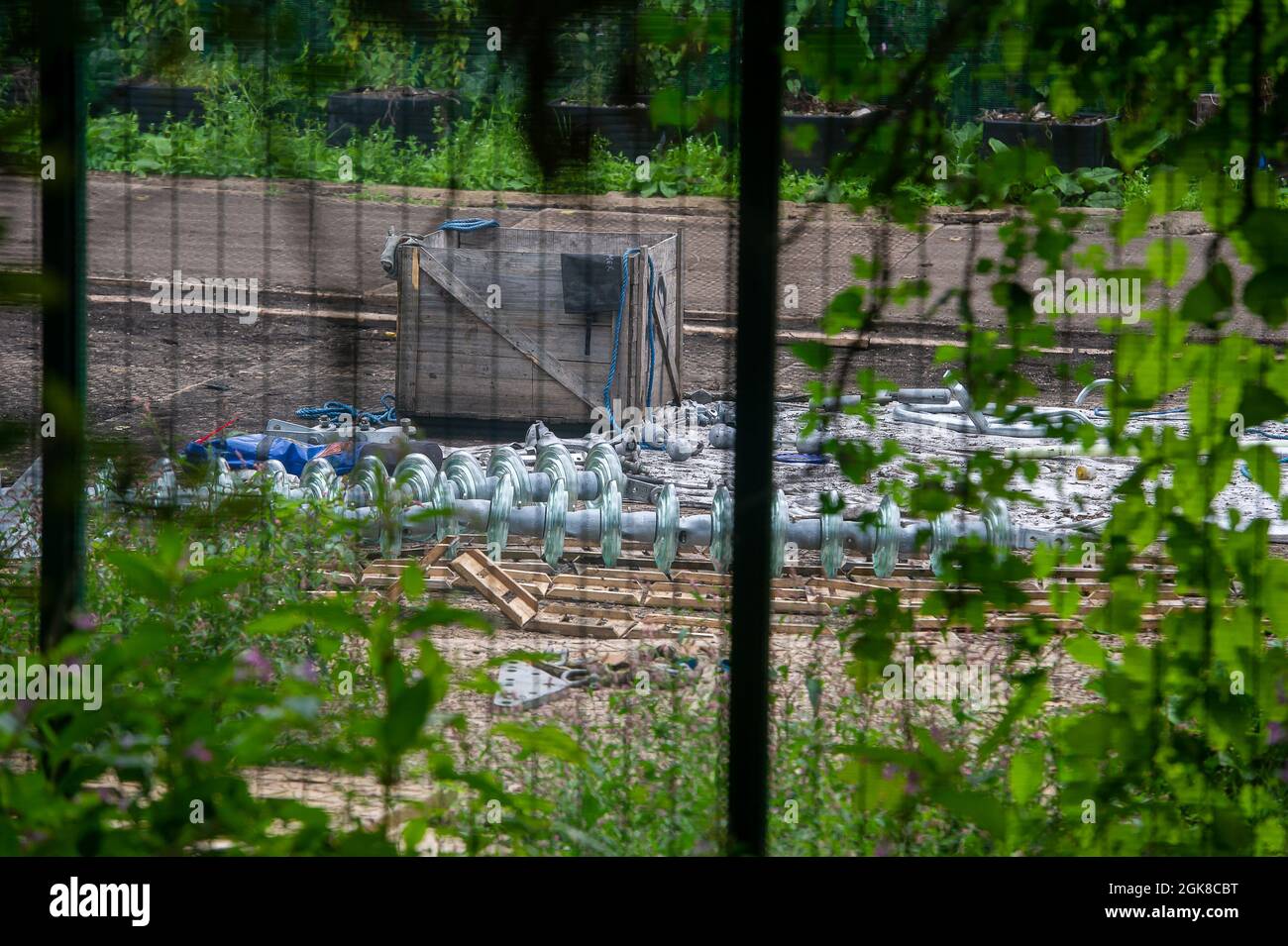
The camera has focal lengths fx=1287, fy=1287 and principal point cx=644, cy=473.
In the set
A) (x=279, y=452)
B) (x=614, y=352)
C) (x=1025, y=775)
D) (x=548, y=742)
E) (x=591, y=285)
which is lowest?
(x=1025, y=775)

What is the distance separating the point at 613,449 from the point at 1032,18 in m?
0.89

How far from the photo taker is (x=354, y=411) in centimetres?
187

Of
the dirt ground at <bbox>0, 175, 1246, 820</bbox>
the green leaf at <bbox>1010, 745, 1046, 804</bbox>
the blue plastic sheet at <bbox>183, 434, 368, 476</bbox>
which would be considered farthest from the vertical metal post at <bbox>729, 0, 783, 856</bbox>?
the blue plastic sheet at <bbox>183, 434, 368, 476</bbox>

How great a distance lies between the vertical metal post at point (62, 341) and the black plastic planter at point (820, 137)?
914 millimetres

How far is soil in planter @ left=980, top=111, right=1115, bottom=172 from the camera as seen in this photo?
1.85 metres

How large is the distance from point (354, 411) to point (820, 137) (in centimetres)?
77

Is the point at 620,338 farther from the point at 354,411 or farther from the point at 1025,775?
the point at 1025,775

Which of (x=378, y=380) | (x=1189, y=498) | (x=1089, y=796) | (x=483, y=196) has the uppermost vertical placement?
(x=483, y=196)

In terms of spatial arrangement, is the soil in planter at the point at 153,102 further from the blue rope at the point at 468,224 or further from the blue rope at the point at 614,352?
the blue rope at the point at 614,352

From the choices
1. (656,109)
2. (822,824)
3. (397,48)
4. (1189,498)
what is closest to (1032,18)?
(656,109)

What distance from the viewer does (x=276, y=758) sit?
1768mm

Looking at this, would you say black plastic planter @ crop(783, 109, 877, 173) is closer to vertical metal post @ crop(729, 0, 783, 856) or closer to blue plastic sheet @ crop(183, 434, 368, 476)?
vertical metal post @ crop(729, 0, 783, 856)

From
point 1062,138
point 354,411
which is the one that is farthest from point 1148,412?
point 354,411
